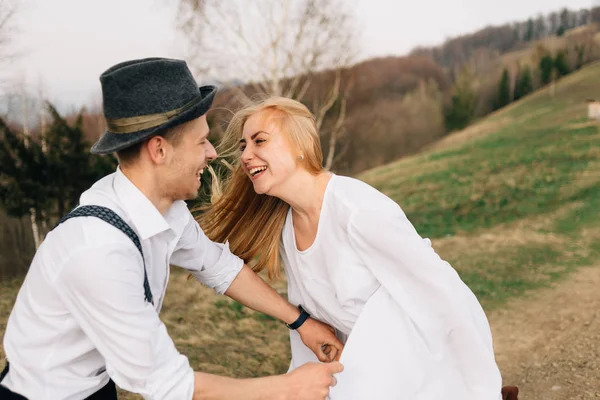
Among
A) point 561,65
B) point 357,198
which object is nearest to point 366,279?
point 357,198

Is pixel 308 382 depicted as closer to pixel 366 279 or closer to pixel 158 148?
pixel 366 279

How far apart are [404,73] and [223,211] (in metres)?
40.2

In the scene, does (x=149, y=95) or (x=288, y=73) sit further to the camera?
(x=288, y=73)

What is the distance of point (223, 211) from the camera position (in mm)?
3021

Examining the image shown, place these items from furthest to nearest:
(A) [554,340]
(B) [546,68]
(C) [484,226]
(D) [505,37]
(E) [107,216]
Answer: (D) [505,37] → (B) [546,68] → (C) [484,226] → (A) [554,340] → (E) [107,216]

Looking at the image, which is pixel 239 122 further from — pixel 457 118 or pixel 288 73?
pixel 457 118

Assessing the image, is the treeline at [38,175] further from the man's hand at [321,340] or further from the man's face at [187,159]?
the man's face at [187,159]

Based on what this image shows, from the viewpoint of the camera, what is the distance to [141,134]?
1763 millimetres

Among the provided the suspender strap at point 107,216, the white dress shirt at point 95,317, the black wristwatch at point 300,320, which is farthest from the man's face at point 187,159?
the black wristwatch at point 300,320

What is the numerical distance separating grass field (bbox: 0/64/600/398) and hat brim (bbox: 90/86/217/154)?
3241 millimetres

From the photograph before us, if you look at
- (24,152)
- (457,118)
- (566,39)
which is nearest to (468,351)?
(24,152)

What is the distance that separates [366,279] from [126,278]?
3.92ft

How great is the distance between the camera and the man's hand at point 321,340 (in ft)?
8.89

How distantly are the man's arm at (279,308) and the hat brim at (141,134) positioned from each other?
1.06 metres
